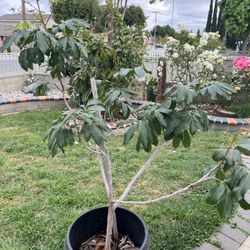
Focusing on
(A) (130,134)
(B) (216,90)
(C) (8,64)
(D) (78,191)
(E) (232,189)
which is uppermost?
(B) (216,90)

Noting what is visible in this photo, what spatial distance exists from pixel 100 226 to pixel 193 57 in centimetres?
459

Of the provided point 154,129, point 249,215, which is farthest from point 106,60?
point 249,215

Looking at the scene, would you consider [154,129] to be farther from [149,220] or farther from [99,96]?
[149,220]

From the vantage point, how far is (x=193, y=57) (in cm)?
563

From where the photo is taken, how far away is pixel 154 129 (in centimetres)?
132

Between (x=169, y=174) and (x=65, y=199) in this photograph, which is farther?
(x=169, y=174)

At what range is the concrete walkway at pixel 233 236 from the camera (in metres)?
1.90

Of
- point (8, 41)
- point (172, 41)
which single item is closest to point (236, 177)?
point (8, 41)

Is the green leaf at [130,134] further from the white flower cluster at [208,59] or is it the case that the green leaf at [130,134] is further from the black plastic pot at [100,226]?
the white flower cluster at [208,59]

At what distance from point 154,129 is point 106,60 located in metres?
0.63

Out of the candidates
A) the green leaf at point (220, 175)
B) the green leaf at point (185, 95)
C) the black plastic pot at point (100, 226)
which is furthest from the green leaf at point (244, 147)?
the black plastic pot at point (100, 226)

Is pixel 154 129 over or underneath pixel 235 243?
over

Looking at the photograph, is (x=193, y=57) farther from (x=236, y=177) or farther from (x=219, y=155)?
(x=236, y=177)

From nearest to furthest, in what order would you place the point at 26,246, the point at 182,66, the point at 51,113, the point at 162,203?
the point at 26,246
the point at 162,203
the point at 51,113
the point at 182,66
